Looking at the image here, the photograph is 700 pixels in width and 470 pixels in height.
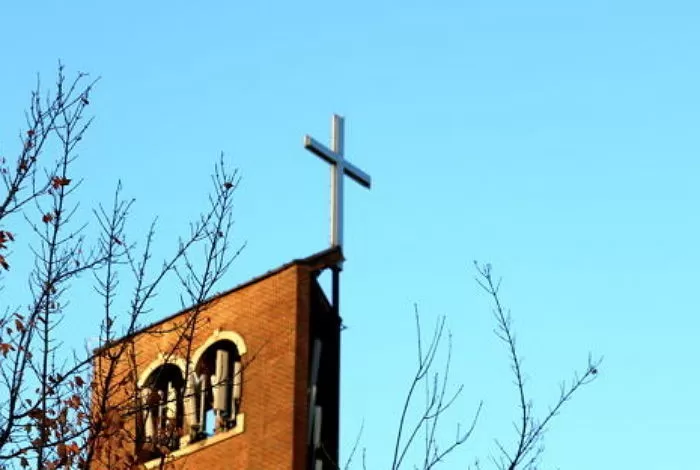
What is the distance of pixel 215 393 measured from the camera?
78.9 ft

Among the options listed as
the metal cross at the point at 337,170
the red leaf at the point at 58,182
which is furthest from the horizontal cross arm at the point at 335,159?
the red leaf at the point at 58,182

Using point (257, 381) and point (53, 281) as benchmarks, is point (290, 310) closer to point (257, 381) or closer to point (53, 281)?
point (257, 381)

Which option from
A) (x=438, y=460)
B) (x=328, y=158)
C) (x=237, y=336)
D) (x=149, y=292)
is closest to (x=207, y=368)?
(x=237, y=336)

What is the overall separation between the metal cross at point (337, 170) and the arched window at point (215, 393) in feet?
7.66

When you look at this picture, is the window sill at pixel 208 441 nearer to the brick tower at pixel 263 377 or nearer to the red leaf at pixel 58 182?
the brick tower at pixel 263 377

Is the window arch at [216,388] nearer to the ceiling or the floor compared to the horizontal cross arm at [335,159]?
nearer to the floor

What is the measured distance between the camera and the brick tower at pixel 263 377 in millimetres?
23656

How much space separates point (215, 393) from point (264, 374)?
0.77 m

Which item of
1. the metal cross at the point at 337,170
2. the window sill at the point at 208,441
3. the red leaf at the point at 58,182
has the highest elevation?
the metal cross at the point at 337,170

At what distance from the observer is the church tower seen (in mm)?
23656

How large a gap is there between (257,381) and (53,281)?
32.9 ft

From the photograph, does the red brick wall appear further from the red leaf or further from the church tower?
the red leaf

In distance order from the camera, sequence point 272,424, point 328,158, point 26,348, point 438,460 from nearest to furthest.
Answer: point 438,460
point 26,348
point 272,424
point 328,158

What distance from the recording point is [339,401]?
24.7m
